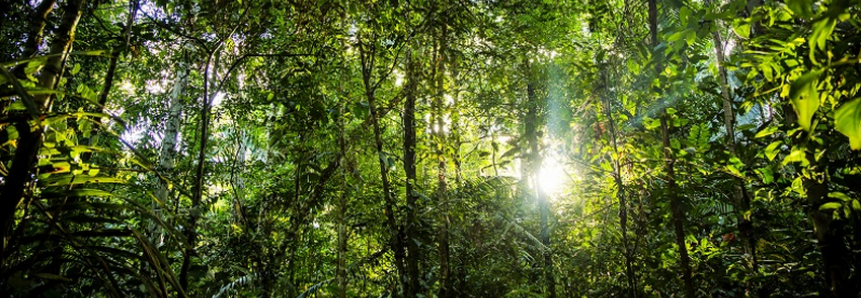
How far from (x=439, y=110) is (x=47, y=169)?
2.25 m

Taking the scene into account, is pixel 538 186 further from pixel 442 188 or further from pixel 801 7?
pixel 801 7

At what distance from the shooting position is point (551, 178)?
428 centimetres

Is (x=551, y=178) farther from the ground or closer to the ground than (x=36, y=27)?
farther from the ground

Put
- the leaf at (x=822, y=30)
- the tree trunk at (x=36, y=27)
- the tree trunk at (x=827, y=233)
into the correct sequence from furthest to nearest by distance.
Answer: the tree trunk at (x=827, y=233) → the tree trunk at (x=36, y=27) → the leaf at (x=822, y=30)

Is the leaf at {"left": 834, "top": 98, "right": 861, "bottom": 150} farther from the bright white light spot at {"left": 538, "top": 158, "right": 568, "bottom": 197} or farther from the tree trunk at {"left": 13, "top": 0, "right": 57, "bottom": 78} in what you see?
the bright white light spot at {"left": 538, "top": 158, "right": 568, "bottom": 197}

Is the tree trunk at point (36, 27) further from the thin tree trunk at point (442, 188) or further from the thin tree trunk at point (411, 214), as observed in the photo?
the thin tree trunk at point (411, 214)

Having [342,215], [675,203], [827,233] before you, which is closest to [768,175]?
[827,233]

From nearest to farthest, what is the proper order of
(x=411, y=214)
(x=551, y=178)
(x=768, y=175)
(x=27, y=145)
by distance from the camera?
(x=27, y=145), (x=768, y=175), (x=411, y=214), (x=551, y=178)

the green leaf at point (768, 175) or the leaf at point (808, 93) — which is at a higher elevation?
the green leaf at point (768, 175)

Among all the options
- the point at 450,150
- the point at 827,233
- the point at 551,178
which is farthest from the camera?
the point at 551,178

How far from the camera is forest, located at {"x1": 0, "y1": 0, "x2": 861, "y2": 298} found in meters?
0.92

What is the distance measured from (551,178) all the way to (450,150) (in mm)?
1620

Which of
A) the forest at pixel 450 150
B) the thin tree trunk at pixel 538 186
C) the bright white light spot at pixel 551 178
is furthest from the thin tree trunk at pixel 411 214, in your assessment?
the bright white light spot at pixel 551 178

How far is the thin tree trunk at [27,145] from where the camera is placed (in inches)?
30.5
